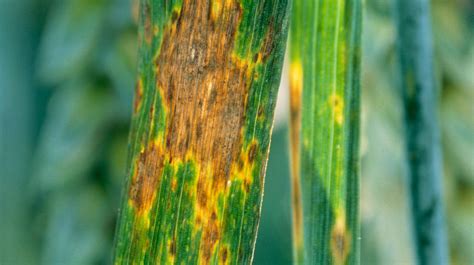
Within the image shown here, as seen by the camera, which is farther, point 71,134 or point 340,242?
point 71,134

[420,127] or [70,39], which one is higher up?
[70,39]

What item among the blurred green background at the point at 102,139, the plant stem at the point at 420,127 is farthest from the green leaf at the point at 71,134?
the plant stem at the point at 420,127

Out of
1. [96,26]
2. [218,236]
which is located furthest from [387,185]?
[218,236]

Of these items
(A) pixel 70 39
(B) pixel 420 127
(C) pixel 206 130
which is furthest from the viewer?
(A) pixel 70 39

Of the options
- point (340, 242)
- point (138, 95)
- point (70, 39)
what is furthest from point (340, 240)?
point (70, 39)

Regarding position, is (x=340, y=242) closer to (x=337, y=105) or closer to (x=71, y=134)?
(x=337, y=105)

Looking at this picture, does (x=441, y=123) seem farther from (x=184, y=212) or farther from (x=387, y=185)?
(x=184, y=212)
